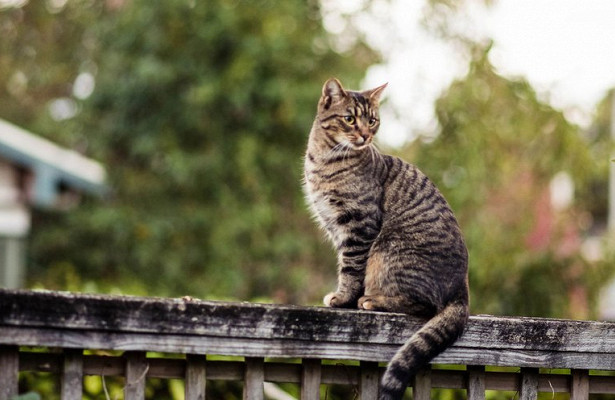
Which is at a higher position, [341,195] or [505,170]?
[505,170]

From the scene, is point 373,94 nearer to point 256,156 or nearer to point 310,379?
point 310,379

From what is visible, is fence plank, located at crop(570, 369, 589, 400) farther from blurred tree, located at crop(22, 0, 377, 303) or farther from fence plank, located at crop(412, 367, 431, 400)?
blurred tree, located at crop(22, 0, 377, 303)

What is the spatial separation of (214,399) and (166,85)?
9.70 metres

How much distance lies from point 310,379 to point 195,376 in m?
0.33

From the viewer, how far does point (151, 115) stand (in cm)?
1318

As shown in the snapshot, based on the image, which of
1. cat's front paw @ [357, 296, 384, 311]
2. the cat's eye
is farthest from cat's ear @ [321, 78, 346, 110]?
cat's front paw @ [357, 296, 384, 311]

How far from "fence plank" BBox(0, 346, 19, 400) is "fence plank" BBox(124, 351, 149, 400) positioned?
0.89 feet

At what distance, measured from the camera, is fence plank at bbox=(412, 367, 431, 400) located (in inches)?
98.7

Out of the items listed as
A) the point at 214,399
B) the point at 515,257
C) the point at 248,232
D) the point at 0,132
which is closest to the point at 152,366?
the point at 214,399

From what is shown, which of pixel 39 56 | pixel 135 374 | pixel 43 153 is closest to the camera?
pixel 135 374

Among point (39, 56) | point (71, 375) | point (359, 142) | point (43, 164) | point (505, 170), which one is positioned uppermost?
point (39, 56)

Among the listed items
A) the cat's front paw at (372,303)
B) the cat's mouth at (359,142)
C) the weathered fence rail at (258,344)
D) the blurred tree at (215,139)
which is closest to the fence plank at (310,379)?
the weathered fence rail at (258,344)

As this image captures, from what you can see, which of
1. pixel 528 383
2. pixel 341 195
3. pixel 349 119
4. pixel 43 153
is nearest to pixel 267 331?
pixel 528 383

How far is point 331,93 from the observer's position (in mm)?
3934
